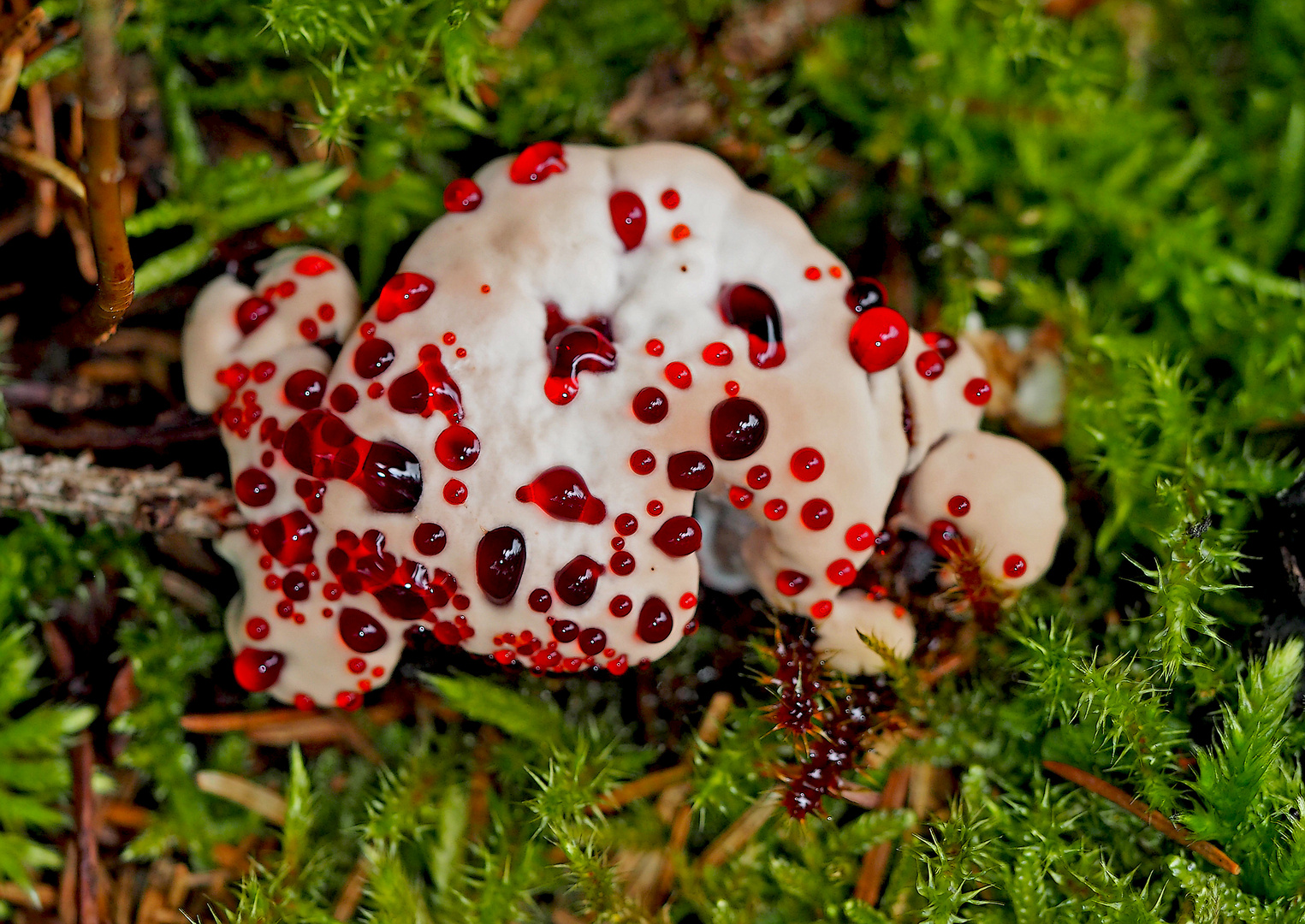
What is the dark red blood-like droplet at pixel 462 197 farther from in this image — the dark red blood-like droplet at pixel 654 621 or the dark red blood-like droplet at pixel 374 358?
the dark red blood-like droplet at pixel 654 621

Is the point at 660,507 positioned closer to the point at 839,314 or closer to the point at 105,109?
the point at 839,314

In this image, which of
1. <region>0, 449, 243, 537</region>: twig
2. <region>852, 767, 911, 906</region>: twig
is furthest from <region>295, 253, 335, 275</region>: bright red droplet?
<region>852, 767, 911, 906</region>: twig

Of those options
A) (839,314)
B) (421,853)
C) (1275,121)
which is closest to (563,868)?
(421,853)

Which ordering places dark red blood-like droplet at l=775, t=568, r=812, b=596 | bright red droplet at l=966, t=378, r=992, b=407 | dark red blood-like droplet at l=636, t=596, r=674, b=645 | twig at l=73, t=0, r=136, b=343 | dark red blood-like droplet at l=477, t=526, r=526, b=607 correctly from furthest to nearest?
bright red droplet at l=966, t=378, r=992, b=407
dark red blood-like droplet at l=775, t=568, r=812, b=596
dark red blood-like droplet at l=636, t=596, r=674, b=645
dark red blood-like droplet at l=477, t=526, r=526, b=607
twig at l=73, t=0, r=136, b=343

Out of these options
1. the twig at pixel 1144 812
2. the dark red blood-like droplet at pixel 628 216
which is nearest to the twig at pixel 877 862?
the twig at pixel 1144 812

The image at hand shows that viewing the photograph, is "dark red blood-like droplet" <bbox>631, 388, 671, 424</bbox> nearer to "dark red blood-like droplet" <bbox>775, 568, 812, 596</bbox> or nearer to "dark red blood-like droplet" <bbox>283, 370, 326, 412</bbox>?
"dark red blood-like droplet" <bbox>775, 568, 812, 596</bbox>

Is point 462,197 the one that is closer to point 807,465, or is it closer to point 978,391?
point 807,465
